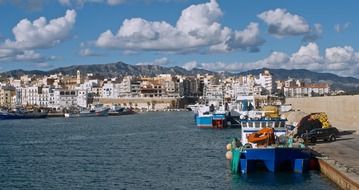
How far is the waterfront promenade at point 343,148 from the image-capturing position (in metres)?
28.4

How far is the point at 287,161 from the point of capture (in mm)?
34094

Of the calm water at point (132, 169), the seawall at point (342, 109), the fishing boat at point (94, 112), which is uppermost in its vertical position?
the seawall at point (342, 109)

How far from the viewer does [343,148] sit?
132ft

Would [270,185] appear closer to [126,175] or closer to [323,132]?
[126,175]

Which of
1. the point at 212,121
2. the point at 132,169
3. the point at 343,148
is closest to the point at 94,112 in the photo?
the point at 212,121

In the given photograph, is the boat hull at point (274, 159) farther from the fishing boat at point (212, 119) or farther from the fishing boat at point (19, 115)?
the fishing boat at point (19, 115)

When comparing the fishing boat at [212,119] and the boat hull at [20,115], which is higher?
the fishing boat at [212,119]

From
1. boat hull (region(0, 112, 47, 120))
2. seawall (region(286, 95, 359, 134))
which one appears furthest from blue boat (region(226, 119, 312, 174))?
boat hull (region(0, 112, 47, 120))

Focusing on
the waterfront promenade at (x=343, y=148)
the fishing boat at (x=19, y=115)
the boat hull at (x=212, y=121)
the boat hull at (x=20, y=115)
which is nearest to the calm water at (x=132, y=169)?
the waterfront promenade at (x=343, y=148)

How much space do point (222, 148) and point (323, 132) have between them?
28.7 feet

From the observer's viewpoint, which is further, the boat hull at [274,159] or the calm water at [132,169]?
the boat hull at [274,159]

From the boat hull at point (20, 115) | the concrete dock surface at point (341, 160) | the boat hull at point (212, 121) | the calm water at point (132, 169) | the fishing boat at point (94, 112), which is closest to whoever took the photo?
the concrete dock surface at point (341, 160)

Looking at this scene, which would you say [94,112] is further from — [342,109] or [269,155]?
[269,155]

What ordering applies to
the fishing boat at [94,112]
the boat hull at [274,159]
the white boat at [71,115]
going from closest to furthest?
the boat hull at [274,159] < the white boat at [71,115] < the fishing boat at [94,112]
